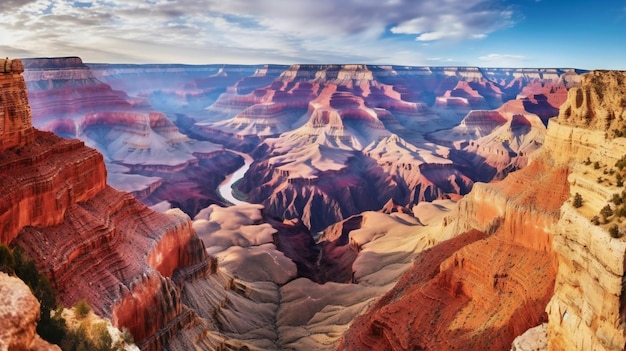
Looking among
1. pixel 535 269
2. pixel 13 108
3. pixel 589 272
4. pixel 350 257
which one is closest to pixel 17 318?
pixel 589 272

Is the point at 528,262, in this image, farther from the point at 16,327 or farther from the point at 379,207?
the point at 379,207

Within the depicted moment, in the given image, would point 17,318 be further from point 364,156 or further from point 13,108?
point 364,156

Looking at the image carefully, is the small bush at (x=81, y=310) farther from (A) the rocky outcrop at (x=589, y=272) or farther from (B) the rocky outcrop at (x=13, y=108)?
(A) the rocky outcrop at (x=589, y=272)

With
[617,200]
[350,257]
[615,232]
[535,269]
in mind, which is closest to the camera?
[615,232]

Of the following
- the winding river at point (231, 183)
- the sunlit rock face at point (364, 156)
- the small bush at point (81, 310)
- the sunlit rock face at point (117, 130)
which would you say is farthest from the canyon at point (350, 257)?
the sunlit rock face at point (117, 130)

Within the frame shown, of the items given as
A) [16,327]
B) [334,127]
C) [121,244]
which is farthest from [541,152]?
[334,127]

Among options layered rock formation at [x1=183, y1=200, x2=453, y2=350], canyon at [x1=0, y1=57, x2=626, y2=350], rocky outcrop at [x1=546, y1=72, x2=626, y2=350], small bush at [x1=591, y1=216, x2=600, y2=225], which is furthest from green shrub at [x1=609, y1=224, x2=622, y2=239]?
Result: layered rock formation at [x1=183, y1=200, x2=453, y2=350]
